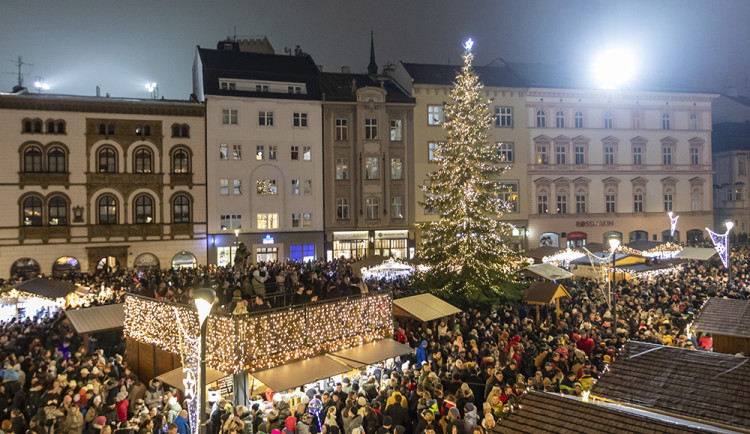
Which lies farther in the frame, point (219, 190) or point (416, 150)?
point (416, 150)

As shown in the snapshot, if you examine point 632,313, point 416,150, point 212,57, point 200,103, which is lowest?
point 632,313

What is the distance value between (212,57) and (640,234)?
3705 cm

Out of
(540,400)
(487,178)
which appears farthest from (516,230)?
(540,400)

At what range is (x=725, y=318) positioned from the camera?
1212 cm

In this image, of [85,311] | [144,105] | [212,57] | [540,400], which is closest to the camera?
[540,400]

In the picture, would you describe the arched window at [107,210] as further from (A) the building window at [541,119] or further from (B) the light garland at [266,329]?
(A) the building window at [541,119]

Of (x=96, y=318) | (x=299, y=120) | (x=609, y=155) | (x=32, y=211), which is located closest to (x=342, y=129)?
(x=299, y=120)

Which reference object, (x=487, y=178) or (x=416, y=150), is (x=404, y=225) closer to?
(x=416, y=150)

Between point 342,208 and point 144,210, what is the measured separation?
13.5 meters

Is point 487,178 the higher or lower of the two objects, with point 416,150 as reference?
lower

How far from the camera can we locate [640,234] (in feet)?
152

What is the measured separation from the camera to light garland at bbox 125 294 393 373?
11039 millimetres

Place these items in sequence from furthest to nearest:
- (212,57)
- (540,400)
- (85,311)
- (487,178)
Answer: (212,57) < (487,178) < (85,311) < (540,400)

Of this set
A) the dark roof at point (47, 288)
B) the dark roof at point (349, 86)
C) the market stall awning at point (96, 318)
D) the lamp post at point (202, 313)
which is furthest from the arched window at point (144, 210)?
the lamp post at point (202, 313)
